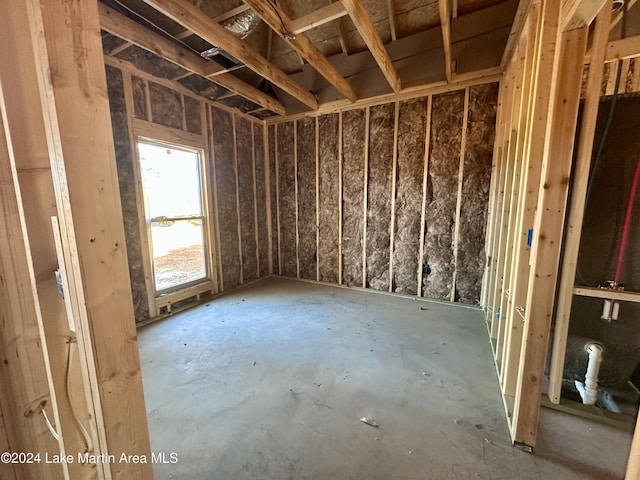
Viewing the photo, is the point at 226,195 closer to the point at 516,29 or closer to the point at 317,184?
the point at 317,184

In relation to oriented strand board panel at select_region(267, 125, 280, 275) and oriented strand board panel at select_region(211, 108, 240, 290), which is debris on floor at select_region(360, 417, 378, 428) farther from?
oriented strand board panel at select_region(267, 125, 280, 275)

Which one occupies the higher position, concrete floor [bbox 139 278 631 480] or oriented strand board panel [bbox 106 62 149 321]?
oriented strand board panel [bbox 106 62 149 321]

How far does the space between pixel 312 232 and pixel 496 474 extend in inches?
144

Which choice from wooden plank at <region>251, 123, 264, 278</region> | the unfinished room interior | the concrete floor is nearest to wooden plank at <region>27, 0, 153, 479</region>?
the unfinished room interior

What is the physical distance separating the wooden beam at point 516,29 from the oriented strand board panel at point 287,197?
2.99 metres

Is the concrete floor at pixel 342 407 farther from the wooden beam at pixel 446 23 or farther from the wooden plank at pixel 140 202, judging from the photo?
the wooden beam at pixel 446 23

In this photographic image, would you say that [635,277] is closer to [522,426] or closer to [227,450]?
[522,426]

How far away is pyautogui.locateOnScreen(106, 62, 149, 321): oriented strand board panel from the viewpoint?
9.00ft

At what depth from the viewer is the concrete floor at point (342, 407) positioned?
1387mm

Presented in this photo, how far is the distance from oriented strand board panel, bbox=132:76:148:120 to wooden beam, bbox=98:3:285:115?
0.53 meters

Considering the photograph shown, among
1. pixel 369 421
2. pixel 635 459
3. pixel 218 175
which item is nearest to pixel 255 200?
pixel 218 175

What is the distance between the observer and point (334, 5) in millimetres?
2002

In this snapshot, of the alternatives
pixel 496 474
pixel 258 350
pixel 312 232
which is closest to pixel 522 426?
pixel 496 474

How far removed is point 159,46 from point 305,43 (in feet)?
4.73
